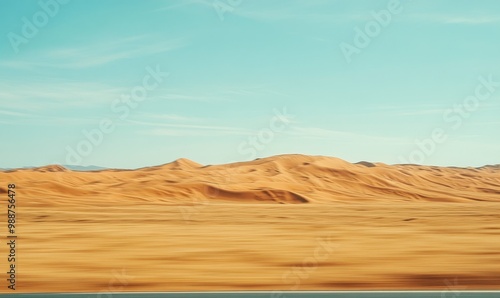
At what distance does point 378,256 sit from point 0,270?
7036 mm

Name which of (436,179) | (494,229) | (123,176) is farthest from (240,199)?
(436,179)

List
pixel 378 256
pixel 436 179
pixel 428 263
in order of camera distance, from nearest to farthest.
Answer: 1. pixel 428 263
2. pixel 378 256
3. pixel 436 179

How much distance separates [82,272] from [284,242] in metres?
6.49

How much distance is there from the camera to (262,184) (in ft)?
218

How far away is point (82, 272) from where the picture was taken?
1018 cm

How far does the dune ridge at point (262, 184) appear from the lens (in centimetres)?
5553

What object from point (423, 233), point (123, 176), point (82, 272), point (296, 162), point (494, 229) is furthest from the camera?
point (296, 162)

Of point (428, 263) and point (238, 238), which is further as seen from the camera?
point (238, 238)

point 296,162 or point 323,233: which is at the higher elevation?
point 296,162

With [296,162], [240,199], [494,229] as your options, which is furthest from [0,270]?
[296,162]

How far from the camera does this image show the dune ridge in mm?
55531

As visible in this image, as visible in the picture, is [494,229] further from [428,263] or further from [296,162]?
[296,162]

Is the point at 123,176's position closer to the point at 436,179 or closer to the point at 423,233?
the point at 436,179

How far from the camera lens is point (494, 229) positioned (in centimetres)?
1945
